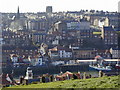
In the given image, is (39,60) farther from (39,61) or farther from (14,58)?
(14,58)

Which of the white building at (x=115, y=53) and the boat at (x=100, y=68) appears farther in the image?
the white building at (x=115, y=53)

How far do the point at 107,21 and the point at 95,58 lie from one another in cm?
1372

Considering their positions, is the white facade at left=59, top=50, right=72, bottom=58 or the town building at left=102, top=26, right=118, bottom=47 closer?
the white facade at left=59, top=50, right=72, bottom=58

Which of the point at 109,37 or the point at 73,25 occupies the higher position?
the point at 73,25

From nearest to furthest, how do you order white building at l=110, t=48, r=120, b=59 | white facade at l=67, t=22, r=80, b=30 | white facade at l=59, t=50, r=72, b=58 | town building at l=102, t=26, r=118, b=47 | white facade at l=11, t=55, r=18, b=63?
white facade at l=11, t=55, r=18, b=63, white facade at l=59, t=50, r=72, b=58, white building at l=110, t=48, r=120, b=59, town building at l=102, t=26, r=118, b=47, white facade at l=67, t=22, r=80, b=30

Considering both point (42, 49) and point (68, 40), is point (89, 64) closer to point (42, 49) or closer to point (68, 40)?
point (42, 49)

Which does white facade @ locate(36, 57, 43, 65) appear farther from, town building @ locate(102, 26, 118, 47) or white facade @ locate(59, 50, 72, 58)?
town building @ locate(102, 26, 118, 47)

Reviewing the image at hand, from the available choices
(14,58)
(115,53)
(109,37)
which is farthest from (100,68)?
(109,37)

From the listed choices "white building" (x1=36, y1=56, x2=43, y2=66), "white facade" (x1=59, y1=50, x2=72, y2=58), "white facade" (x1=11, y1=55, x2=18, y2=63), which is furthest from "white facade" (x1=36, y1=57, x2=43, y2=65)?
"white facade" (x1=59, y1=50, x2=72, y2=58)

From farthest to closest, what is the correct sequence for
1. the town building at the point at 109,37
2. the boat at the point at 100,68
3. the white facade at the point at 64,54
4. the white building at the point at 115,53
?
the town building at the point at 109,37 → the white building at the point at 115,53 → the white facade at the point at 64,54 → the boat at the point at 100,68

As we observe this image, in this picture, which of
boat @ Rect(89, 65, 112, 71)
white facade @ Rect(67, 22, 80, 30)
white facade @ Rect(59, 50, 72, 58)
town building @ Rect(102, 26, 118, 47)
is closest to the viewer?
boat @ Rect(89, 65, 112, 71)

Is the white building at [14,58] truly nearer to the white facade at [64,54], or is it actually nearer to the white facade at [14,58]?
the white facade at [14,58]

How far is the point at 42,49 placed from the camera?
2244 centimetres

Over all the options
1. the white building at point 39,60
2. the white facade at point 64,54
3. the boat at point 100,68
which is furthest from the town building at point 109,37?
the boat at point 100,68
